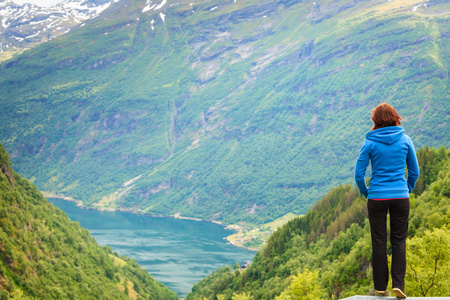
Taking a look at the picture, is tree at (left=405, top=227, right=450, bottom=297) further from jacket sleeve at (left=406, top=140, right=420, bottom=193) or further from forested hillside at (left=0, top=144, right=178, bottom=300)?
forested hillside at (left=0, top=144, right=178, bottom=300)

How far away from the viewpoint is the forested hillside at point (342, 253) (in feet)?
47.0

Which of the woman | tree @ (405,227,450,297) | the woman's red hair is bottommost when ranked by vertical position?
tree @ (405,227,450,297)

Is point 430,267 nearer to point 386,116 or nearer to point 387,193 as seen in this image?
point 387,193

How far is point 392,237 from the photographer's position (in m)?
8.86

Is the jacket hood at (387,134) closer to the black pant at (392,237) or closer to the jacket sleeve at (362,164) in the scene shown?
the jacket sleeve at (362,164)

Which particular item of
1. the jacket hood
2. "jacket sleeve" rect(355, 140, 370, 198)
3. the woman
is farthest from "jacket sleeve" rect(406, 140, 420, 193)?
"jacket sleeve" rect(355, 140, 370, 198)

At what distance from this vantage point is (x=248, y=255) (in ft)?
637

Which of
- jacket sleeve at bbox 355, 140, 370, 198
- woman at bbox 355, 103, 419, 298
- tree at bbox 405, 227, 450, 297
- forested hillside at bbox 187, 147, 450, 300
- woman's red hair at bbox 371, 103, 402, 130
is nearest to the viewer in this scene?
woman at bbox 355, 103, 419, 298

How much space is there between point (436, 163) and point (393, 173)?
84.4 m

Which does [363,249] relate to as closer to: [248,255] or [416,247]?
[416,247]

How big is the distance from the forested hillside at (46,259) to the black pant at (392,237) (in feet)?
177

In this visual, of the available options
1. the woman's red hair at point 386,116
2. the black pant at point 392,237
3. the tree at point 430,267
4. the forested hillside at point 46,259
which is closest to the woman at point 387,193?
the black pant at point 392,237

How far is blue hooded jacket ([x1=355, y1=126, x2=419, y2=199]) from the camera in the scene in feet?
28.2

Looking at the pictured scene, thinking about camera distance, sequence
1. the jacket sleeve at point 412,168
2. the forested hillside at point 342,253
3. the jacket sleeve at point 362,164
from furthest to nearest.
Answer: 1. the forested hillside at point 342,253
2. the jacket sleeve at point 412,168
3. the jacket sleeve at point 362,164
